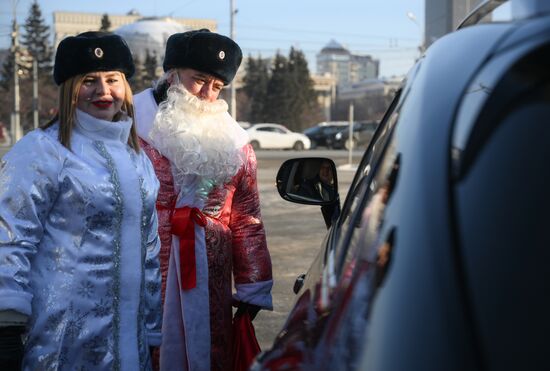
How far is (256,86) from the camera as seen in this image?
81938 millimetres

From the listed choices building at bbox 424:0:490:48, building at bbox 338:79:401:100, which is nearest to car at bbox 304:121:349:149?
building at bbox 424:0:490:48

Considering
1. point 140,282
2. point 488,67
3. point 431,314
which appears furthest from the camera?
point 140,282

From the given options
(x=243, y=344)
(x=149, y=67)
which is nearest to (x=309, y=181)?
(x=243, y=344)

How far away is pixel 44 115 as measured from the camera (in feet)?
225

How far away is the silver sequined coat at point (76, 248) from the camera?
2.59 meters

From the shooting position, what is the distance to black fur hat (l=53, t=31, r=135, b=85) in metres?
2.96

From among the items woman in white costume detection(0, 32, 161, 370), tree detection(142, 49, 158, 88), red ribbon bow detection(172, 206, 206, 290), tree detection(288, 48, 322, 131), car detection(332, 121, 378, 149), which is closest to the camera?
woman in white costume detection(0, 32, 161, 370)

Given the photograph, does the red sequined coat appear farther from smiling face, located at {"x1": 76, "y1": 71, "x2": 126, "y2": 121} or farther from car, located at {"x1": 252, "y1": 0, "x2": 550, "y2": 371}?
car, located at {"x1": 252, "y1": 0, "x2": 550, "y2": 371}

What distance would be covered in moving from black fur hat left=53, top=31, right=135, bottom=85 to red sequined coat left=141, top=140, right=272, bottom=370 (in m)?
0.76

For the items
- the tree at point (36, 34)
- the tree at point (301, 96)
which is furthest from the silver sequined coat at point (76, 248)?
the tree at point (36, 34)

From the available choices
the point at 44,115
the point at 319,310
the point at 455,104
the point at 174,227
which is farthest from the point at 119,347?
the point at 44,115

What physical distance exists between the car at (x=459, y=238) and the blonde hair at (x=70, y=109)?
56.6 inches

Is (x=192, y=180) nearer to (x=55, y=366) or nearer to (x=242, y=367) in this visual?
(x=242, y=367)

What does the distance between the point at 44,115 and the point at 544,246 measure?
6997cm
